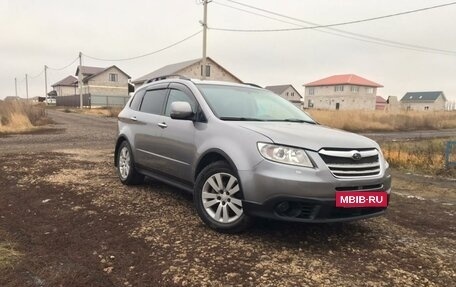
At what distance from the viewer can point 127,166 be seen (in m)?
6.32

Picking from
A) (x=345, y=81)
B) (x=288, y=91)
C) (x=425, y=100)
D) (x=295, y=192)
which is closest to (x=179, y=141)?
(x=295, y=192)

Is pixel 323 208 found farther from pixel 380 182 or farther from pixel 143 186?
pixel 143 186

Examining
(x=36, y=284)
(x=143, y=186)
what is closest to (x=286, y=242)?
(x=36, y=284)

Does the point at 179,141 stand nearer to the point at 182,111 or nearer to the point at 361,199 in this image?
the point at 182,111

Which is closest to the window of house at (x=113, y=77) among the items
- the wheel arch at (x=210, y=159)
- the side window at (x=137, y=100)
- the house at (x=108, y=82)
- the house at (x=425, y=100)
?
the house at (x=108, y=82)

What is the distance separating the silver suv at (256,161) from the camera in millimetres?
3617

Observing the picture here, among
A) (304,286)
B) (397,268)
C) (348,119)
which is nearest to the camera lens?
(304,286)

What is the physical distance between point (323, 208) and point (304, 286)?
80 centimetres

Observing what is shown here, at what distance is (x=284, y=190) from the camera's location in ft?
11.8

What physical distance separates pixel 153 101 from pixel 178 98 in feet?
2.45

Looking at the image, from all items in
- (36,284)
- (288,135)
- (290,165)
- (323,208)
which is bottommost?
(36,284)

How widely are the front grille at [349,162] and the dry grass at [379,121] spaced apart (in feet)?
71.7

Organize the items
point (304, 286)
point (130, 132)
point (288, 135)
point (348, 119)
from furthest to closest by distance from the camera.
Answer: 1. point (348, 119)
2. point (130, 132)
3. point (288, 135)
4. point (304, 286)

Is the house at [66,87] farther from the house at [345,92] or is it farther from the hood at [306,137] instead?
the hood at [306,137]
